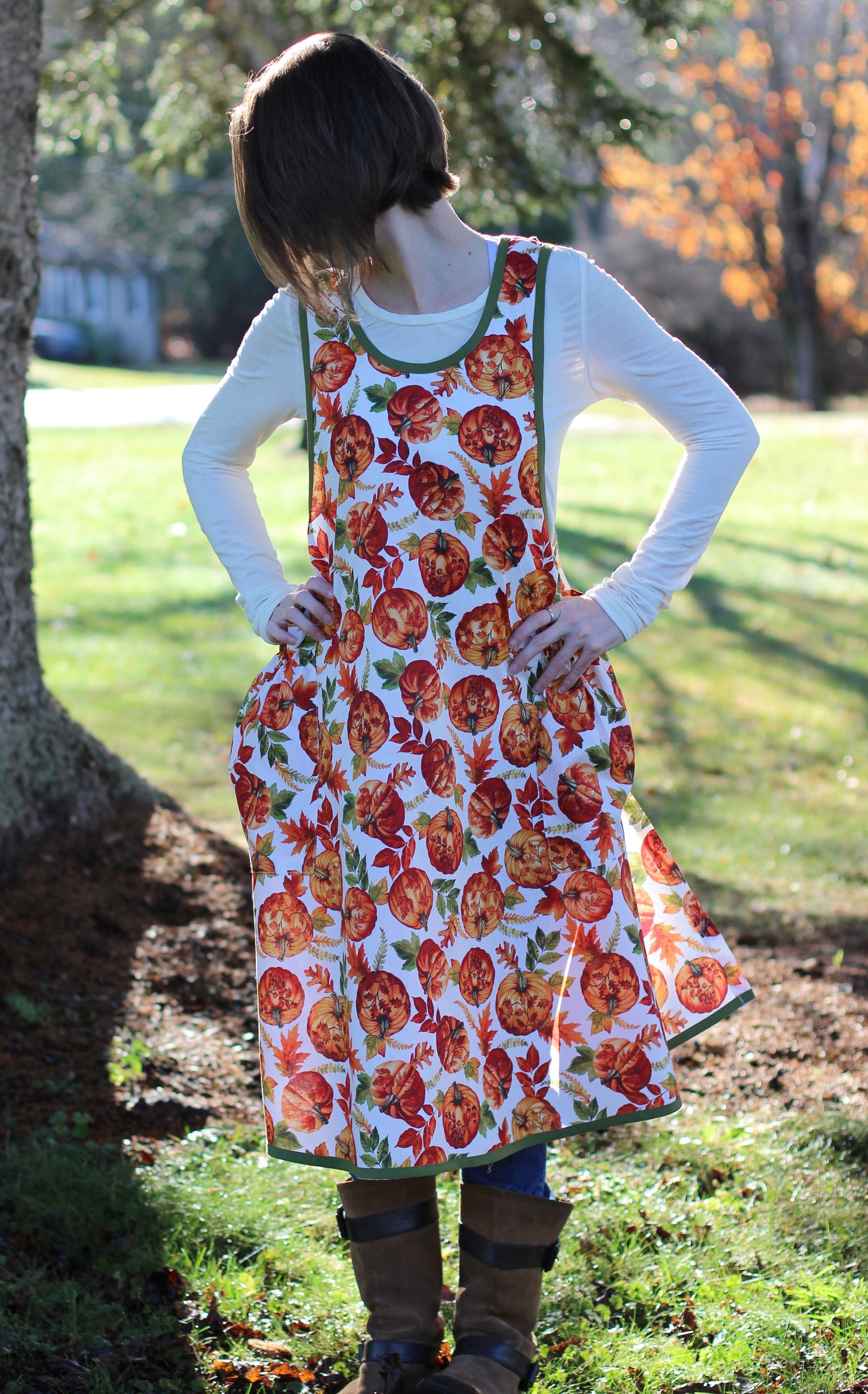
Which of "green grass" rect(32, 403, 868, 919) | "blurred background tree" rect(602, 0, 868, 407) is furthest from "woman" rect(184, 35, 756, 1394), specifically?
"blurred background tree" rect(602, 0, 868, 407)

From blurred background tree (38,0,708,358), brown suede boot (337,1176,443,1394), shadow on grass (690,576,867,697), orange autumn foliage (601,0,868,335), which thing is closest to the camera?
brown suede boot (337,1176,443,1394)

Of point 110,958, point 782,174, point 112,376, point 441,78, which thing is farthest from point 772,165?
point 110,958

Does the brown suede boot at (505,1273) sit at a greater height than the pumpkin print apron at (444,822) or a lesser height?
lesser

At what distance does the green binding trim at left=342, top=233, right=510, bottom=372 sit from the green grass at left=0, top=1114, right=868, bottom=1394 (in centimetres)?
167

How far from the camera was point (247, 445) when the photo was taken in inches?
87.7

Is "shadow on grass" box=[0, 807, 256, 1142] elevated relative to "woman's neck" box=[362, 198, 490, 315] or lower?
lower

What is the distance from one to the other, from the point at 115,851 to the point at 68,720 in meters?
0.44

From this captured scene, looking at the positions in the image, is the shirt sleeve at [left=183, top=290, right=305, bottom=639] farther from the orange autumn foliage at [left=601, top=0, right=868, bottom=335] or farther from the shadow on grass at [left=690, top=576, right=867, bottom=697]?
the orange autumn foliage at [left=601, top=0, right=868, bottom=335]

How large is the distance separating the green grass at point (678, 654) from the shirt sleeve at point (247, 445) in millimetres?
3007

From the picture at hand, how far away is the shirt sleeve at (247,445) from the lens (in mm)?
2086

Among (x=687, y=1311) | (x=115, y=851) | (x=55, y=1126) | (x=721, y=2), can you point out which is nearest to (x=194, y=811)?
(x=115, y=851)

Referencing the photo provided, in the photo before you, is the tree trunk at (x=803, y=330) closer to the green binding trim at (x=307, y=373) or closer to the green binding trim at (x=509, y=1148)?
the green binding trim at (x=307, y=373)

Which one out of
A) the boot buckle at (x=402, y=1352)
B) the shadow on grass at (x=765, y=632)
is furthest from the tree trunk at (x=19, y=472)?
the shadow on grass at (x=765, y=632)

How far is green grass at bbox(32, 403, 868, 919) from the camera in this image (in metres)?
5.71
